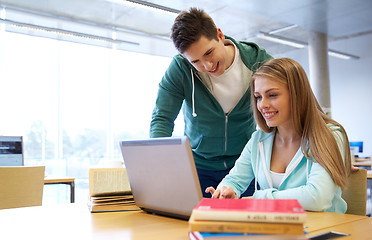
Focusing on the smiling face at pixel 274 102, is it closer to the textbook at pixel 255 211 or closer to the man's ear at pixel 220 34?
the man's ear at pixel 220 34

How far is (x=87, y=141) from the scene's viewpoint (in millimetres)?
6922

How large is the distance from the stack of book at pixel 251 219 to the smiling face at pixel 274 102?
77 cm

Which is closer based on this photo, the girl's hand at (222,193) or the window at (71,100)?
the girl's hand at (222,193)

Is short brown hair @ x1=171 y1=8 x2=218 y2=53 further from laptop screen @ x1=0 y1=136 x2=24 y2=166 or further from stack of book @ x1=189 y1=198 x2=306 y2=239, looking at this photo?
laptop screen @ x1=0 y1=136 x2=24 y2=166

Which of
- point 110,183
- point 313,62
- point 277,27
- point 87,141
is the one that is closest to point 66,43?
point 87,141

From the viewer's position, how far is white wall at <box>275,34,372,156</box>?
8016 mm

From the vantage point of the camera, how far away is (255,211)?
2.16 feet

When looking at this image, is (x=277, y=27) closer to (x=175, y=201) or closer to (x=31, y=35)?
(x=31, y=35)

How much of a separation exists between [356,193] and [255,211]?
95 cm

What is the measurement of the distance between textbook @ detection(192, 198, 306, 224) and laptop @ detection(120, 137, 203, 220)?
0.25 m

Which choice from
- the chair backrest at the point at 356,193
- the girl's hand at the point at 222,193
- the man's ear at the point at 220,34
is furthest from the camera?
the man's ear at the point at 220,34

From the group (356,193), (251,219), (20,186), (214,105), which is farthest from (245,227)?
(20,186)

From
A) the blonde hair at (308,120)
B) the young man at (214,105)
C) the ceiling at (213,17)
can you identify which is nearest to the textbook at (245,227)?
the blonde hair at (308,120)

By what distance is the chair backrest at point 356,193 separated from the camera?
142 centimetres
